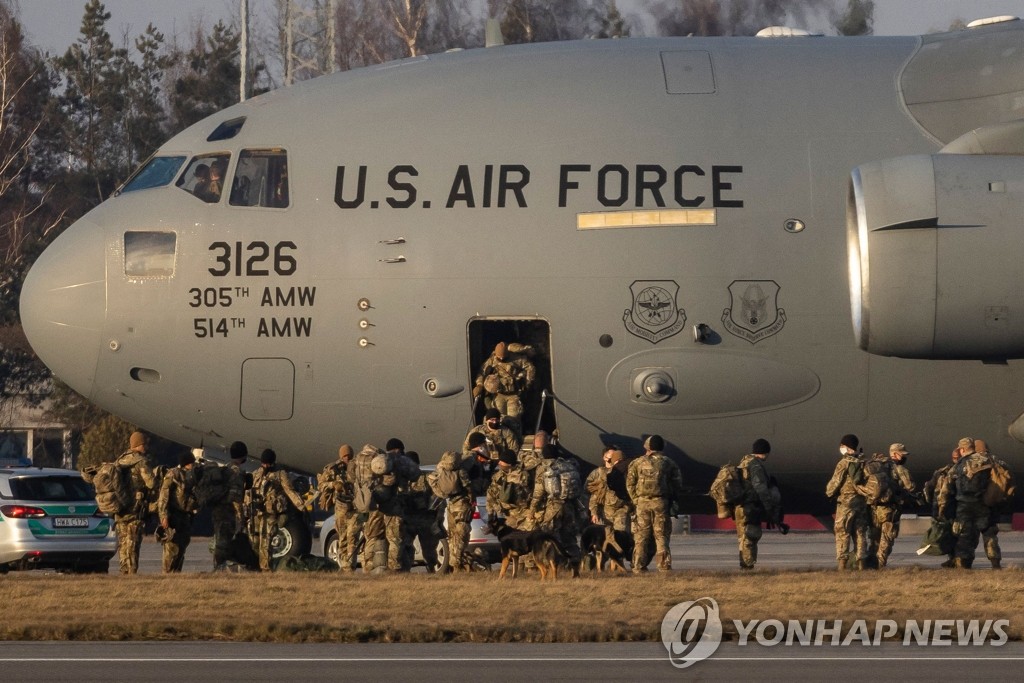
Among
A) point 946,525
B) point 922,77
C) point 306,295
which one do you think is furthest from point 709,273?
point 946,525

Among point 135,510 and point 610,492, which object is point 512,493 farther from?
point 135,510

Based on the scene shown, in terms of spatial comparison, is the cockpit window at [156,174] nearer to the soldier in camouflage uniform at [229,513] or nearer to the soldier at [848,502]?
the soldier in camouflage uniform at [229,513]

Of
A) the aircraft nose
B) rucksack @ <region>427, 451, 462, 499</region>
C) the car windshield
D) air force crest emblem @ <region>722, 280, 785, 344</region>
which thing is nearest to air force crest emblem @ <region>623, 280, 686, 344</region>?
air force crest emblem @ <region>722, 280, 785, 344</region>

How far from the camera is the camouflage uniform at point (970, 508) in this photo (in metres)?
18.8

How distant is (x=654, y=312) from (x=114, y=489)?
22.4ft

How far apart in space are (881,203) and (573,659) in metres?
6.04

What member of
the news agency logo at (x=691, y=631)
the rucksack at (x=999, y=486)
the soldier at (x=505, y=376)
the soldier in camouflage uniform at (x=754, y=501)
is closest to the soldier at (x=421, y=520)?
the soldier at (x=505, y=376)

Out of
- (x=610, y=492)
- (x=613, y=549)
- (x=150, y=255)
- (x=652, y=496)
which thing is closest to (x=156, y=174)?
(x=150, y=255)

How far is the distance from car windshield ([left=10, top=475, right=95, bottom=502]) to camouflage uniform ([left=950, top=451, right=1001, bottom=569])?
11996mm

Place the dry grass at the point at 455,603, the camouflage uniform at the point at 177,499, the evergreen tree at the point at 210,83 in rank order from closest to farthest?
1. the dry grass at the point at 455,603
2. the camouflage uniform at the point at 177,499
3. the evergreen tree at the point at 210,83

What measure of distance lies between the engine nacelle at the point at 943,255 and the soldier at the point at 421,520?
5.50 m

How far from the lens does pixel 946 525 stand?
20641 millimetres

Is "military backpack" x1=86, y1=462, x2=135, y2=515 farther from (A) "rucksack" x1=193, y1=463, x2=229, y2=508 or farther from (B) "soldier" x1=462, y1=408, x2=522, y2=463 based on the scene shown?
(B) "soldier" x1=462, y1=408, x2=522, y2=463

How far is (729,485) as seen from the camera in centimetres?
1822
